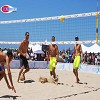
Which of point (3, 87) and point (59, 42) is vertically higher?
point (59, 42)

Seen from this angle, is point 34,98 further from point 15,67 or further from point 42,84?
point 15,67

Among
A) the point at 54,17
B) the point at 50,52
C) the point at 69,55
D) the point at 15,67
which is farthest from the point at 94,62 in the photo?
the point at 50,52

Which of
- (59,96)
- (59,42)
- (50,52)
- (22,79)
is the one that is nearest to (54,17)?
(59,42)

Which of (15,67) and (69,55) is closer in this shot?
(15,67)

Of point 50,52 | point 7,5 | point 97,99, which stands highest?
point 7,5

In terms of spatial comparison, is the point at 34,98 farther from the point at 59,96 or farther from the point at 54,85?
the point at 54,85

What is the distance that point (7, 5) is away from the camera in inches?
655

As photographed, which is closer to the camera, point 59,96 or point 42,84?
point 59,96

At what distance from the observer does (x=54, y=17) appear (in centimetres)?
1151

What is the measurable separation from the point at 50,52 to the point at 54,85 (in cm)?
142

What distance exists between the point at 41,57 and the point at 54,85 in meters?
12.5

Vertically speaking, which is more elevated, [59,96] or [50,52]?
[50,52]

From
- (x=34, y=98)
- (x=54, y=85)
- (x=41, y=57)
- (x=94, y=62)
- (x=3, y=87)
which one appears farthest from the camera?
(x=41, y=57)

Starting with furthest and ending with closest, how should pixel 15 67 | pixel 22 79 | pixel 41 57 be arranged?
pixel 41 57 → pixel 15 67 → pixel 22 79
